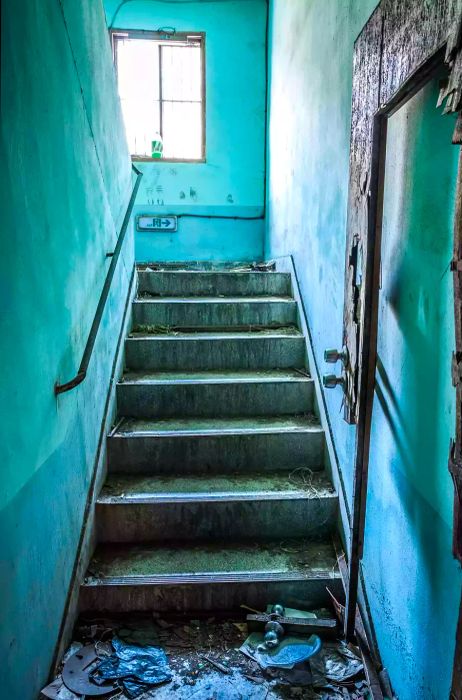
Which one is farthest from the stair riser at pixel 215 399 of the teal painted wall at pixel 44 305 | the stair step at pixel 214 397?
the teal painted wall at pixel 44 305

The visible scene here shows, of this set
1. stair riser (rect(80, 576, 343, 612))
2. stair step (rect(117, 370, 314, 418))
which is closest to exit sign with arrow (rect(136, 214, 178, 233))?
stair step (rect(117, 370, 314, 418))

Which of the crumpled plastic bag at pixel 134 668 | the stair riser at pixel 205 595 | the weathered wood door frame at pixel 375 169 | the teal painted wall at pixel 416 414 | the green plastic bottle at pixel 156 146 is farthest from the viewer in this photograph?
the green plastic bottle at pixel 156 146

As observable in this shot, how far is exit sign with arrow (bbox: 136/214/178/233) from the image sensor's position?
505cm

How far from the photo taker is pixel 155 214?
5.08 m

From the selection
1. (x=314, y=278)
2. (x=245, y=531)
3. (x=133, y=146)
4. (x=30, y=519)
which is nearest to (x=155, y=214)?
(x=133, y=146)

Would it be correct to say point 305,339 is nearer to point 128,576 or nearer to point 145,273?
point 145,273

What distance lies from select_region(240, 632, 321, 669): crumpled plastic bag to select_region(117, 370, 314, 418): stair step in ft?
3.91

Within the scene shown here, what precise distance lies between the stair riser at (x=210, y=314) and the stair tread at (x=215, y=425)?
0.80 metres

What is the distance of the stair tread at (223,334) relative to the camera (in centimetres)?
301

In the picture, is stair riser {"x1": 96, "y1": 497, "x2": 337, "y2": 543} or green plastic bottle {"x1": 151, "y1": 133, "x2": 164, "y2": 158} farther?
green plastic bottle {"x1": 151, "y1": 133, "x2": 164, "y2": 158}

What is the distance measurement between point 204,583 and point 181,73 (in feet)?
16.5

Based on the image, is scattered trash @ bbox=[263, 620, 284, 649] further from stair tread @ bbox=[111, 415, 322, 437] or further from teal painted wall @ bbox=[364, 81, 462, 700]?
stair tread @ bbox=[111, 415, 322, 437]

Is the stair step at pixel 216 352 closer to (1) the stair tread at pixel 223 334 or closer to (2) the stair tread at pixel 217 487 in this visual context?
(1) the stair tread at pixel 223 334

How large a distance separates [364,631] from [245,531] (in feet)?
2.13
